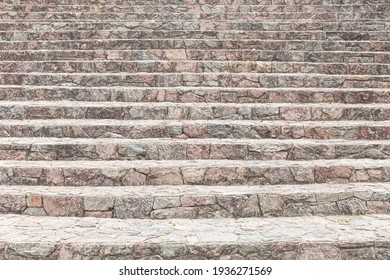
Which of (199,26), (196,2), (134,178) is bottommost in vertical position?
(134,178)

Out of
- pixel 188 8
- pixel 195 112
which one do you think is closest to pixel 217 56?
pixel 195 112

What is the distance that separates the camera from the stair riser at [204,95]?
6.52m

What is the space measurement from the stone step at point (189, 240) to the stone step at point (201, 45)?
460 cm

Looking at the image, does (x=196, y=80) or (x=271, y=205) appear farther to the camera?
(x=196, y=80)

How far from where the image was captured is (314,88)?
6797mm

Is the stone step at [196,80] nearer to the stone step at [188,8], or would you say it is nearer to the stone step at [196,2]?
the stone step at [188,8]

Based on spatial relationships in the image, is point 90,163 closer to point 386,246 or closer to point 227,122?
point 227,122

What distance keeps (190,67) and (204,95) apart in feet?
3.37

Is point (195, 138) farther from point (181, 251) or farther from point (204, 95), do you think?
point (181, 251)

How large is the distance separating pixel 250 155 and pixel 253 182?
1.55 feet

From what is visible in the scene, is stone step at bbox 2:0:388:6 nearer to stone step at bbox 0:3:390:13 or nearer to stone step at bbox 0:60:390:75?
stone step at bbox 0:3:390:13

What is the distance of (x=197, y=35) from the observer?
27.5 ft

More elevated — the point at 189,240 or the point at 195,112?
the point at 195,112

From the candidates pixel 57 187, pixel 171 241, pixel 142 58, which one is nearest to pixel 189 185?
pixel 171 241
